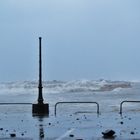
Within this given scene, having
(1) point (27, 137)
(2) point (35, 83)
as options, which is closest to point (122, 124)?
(1) point (27, 137)

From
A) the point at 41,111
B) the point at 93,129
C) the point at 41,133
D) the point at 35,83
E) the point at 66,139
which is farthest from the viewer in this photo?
the point at 35,83

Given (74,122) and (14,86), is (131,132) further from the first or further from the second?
(14,86)

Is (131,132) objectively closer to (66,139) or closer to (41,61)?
(66,139)

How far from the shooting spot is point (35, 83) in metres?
132

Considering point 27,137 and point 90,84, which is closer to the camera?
point 27,137

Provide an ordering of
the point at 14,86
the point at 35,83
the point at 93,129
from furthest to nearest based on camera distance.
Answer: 1. the point at 35,83
2. the point at 14,86
3. the point at 93,129

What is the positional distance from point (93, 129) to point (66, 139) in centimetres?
347

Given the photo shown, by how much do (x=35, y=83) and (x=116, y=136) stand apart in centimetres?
11247

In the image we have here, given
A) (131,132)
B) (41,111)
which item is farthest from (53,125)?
(41,111)

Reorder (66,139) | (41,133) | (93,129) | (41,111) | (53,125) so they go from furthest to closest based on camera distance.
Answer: (41,111) < (53,125) < (93,129) < (41,133) < (66,139)

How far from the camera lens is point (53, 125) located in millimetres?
24688

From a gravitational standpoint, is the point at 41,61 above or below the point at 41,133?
above

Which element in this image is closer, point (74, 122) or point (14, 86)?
point (74, 122)

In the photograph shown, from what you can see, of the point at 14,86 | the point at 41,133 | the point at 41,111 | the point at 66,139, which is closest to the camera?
the point at 66,139
